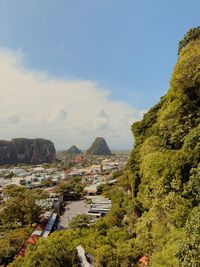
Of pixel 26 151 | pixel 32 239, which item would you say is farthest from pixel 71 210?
pixel 26 151

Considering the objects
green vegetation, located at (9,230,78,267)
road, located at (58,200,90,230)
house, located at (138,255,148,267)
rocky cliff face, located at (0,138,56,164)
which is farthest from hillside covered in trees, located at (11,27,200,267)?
rocky cliff face, located at (0,138,56,164)

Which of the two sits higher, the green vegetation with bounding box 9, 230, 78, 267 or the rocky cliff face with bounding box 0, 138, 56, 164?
the rocky cliff face with bounding box 0, 138, 56, 164

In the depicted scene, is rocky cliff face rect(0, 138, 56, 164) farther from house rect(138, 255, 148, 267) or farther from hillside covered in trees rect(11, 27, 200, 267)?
house rect(138, 255, 148, 267)

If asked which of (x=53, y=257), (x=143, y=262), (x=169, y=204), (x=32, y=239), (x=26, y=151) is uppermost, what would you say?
(x=26, y=151)

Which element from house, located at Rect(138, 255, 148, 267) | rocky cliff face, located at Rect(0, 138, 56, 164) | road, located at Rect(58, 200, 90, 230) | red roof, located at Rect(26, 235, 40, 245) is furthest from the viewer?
rocky cliff face, located at Rect(0, 138, 56, 164)

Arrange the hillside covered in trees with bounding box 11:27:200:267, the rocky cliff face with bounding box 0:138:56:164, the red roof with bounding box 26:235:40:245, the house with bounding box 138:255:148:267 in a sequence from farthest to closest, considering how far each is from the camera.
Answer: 1. the rocky cliff face with bounding box 0:138:56:164
2. the red roof with bounding box 26:235:40:245
3. the house with bounding box 138:255:148:267
4. the hillside covered in trees with bounding box 11:27:200:267

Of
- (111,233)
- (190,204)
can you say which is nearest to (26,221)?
(111,233)

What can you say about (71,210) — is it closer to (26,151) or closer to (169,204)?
(169,204)
